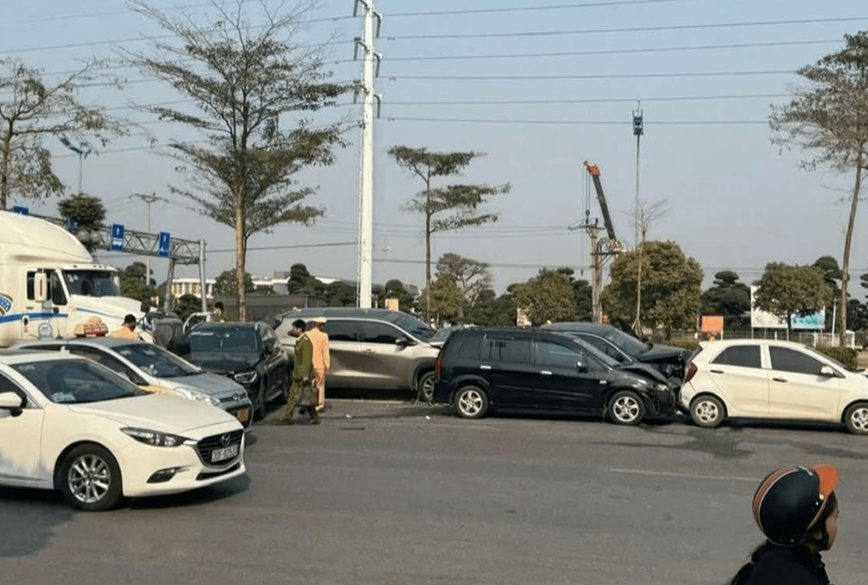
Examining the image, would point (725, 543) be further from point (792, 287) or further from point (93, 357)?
point (792, 287)

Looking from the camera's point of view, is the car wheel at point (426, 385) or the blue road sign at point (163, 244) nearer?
the car wheel at point (426, 385)

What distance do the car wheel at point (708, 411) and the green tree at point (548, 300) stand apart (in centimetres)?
4197

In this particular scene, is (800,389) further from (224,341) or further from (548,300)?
(548,300)

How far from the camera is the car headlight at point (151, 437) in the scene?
8.98 meters

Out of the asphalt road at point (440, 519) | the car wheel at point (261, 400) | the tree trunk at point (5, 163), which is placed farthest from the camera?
the tree trunk at point (5, 163)

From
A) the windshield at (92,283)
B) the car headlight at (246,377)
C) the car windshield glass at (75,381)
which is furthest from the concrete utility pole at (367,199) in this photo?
the car windshield glass at (75,381)

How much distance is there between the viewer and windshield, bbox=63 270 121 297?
861 inches

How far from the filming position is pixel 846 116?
28.5 meters

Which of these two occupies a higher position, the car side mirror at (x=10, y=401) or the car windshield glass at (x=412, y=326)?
the car windshield glass at (x=412, y=326)

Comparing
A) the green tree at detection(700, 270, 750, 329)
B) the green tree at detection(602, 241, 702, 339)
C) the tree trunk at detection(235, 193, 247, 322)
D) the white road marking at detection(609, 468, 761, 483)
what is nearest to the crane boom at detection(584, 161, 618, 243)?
the green tree at detection(700, 270, 750, 329)

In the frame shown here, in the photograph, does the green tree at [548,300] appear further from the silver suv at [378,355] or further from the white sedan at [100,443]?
the white sedan at [100,443]

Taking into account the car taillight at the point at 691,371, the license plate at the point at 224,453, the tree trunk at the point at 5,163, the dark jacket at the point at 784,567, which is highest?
the tree trunk at the point at 5,163

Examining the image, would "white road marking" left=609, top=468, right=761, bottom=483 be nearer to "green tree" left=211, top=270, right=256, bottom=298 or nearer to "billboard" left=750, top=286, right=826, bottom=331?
"billboard" left=750, top=286, right=826, bottom=331

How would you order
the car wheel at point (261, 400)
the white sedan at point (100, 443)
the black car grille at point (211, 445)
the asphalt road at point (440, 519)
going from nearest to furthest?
the asphalt road at point (440, 519) → the white sedan at point (100, 443) → the black car grille at point (211, 445) → the car wheel at point (261, 400)
